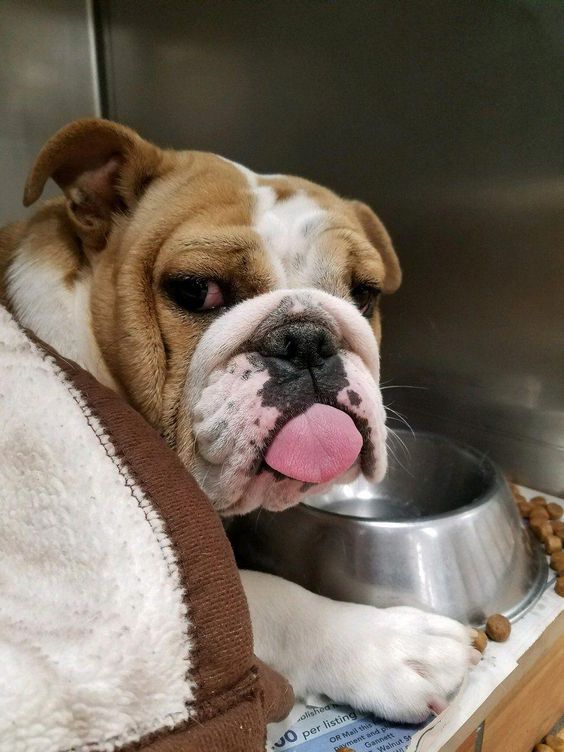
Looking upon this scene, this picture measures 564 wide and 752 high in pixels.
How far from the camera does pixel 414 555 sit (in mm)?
1115

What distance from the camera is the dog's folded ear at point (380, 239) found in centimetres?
146

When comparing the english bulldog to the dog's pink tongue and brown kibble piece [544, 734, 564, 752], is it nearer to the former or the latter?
the dog's pink tongue

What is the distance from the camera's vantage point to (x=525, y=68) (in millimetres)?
1476

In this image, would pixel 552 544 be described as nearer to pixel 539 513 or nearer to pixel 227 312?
pixel 539 513

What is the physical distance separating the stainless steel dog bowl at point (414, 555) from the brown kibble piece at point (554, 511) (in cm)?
20

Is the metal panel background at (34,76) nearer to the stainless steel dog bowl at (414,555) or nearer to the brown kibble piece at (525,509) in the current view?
the stainless steel dog bowl at (414,555)

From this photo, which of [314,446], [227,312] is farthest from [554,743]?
[227,312]

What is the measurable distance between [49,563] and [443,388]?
1.41m

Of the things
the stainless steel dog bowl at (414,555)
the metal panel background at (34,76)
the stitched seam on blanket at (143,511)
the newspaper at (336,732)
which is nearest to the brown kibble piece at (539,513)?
the stainless steel dog bowl at (414,555)

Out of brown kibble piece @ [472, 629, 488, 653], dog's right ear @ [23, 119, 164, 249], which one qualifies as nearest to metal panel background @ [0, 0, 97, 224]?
dog's right ear @ [23, 119, 164, 249]

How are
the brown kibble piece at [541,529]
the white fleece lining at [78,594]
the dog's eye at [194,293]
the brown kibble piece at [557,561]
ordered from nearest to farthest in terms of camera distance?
the white fleece lining at [78,594]
the dog's eye at [194,293]
the brown kibble piece at [557,561]
the brown kibble piece at [541,529]

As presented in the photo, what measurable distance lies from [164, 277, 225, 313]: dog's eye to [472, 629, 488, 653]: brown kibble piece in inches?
28.7

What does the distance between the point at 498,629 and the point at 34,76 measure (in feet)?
7.20

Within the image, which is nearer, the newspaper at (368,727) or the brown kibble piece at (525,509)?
the newspaper at (368,727)
